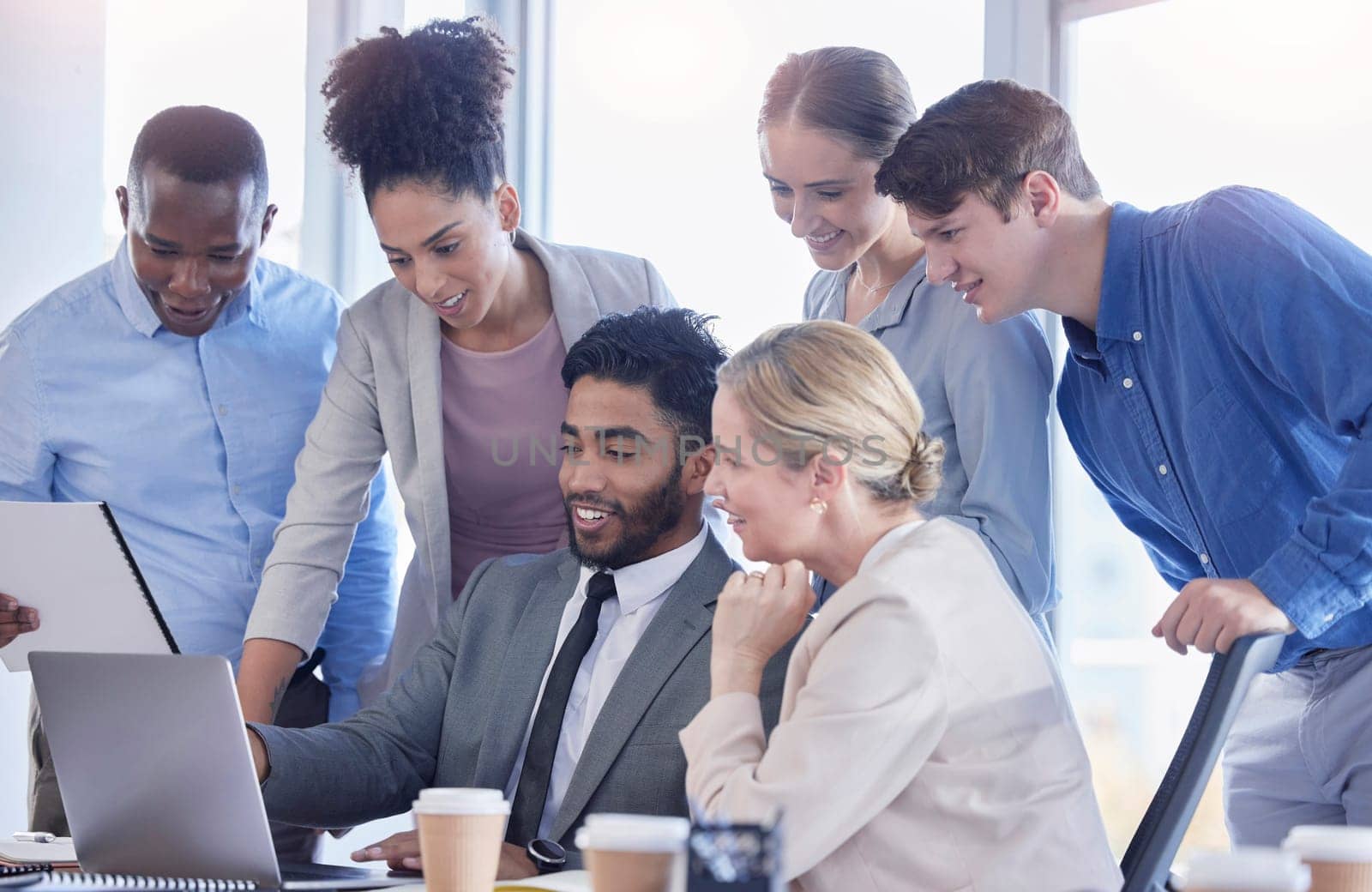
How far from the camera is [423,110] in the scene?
2256 millimetres

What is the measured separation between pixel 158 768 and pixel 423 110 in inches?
46.4

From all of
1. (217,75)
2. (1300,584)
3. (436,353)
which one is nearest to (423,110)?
(436,353)

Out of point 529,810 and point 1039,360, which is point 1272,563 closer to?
point 1039,360

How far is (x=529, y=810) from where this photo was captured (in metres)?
1.96

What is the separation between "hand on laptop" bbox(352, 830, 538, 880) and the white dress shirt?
21cm

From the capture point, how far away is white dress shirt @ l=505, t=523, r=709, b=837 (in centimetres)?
203

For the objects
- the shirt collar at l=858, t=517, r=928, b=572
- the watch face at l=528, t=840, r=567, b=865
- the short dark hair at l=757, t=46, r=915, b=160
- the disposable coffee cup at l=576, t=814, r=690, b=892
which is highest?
the short dark hair at l=757, t=46, r=915, b=160

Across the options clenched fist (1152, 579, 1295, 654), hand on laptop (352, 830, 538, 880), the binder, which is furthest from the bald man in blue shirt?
clenched fist (1152, 579, 1295, 654)

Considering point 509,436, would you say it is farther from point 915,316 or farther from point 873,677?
point 873,677

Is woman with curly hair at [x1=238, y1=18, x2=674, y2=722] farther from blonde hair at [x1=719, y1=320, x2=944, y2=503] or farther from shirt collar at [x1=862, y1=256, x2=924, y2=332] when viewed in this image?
blonde hair at [x1=719, y1=320, x2=944, y2=503]

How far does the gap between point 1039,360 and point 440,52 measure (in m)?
1.08

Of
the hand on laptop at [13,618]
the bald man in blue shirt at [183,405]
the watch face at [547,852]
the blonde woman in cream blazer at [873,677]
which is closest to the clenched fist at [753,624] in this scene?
the blonde woman in cream blazer at [873,677]

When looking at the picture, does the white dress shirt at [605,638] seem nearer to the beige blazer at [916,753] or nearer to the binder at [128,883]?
the beige blazer at [916,753]

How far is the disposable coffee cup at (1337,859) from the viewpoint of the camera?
0.98 metres
